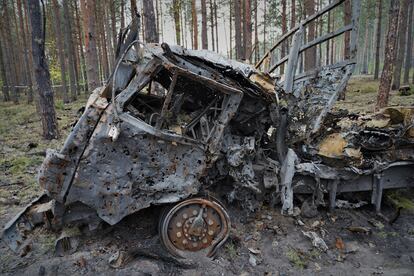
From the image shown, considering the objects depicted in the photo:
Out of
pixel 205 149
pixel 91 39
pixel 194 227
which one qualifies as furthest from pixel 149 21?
pixel 194 227

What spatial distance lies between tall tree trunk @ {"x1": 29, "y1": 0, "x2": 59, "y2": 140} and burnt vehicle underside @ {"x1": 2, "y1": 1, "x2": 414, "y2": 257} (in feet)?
17.4

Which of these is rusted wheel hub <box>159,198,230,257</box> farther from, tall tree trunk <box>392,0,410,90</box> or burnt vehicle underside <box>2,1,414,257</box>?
tall tree trunk <box>392,0,410,90</box>

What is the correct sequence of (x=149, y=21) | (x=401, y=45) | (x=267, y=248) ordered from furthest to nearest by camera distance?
(x=401, y=45) < (x=149, y=21) < (x=267, y=248)

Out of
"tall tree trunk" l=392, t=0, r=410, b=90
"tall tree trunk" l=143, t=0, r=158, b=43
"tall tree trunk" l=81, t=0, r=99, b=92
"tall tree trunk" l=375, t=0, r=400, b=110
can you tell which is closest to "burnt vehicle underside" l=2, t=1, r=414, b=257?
"tall tree trunk" l=143, t=0, r=158, b=43

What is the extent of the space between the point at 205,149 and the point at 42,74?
682 centimetres

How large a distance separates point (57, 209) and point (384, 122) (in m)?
4.55

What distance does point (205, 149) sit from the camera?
335 cm

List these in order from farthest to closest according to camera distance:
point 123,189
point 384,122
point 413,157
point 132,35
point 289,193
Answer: point 384,122, point 413,157, point 289,193, point 132,35, point 123,189

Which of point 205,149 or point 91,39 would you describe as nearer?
point 205,149

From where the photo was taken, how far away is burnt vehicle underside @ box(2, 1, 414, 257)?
3061 millimetres

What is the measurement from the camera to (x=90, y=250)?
11.2 ft

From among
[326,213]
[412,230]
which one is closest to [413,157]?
[412,230]

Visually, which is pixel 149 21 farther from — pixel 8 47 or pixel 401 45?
pixel 8 47

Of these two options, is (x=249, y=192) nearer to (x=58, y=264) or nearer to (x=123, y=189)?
(x=123, y=189)
